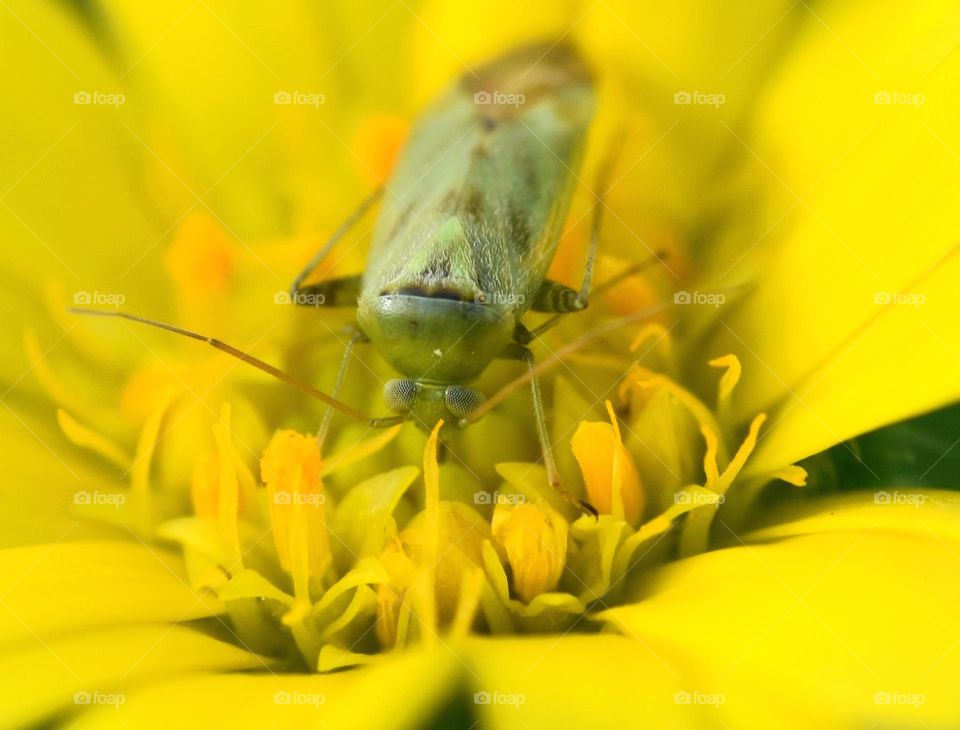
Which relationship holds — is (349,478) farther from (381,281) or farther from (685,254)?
(685,254)

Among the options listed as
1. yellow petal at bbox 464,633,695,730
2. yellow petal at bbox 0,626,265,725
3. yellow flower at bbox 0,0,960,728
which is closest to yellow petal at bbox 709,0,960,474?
yellow flower at bbox 0,0,960,728

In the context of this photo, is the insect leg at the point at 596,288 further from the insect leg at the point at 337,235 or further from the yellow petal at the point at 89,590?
the yellow petal at the point at 89,590

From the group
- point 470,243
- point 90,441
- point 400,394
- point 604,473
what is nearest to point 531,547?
point 604,473

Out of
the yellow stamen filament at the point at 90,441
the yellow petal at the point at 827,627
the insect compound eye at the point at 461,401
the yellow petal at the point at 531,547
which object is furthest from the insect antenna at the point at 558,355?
the yellow stamen filament at the point at 90,441

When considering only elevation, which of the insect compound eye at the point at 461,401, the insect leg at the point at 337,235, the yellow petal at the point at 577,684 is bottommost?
the yellow petal at the point at 577,684

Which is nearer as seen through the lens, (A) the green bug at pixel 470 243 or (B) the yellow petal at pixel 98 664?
(B) the yellow petal at pixel 98 664

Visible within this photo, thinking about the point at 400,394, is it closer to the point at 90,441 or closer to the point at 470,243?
the point at 470,243

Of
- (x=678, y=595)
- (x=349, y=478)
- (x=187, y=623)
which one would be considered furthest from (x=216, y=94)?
(x=678, y=595)
